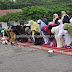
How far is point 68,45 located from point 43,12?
54.2ft

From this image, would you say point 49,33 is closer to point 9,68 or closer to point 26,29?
point 26,29

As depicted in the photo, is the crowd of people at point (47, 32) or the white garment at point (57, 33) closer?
the crowd of people at point (47, 32)

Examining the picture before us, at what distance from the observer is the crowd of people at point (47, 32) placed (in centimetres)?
696

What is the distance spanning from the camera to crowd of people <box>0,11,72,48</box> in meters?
6.96

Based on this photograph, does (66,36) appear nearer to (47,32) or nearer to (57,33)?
(57,33)

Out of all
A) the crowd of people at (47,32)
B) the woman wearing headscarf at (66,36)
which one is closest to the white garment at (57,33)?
the crowd of people at (47,32)

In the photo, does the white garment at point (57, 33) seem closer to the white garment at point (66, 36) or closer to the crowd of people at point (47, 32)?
the crowd of people at point (47, 32)

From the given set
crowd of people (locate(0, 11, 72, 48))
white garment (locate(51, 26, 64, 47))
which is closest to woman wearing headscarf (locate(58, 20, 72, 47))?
crowd of people (locate(0, 11, 72, 48))

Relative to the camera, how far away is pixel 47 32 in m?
8.02

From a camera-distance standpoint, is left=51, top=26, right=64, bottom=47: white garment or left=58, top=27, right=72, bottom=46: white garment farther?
left=51, top=26, right=64, bottom=47: white garment

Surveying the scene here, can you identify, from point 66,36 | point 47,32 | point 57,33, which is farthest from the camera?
point 47,32

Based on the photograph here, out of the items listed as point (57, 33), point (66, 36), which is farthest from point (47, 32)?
point (66, 36)

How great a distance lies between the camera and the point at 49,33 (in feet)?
25.7

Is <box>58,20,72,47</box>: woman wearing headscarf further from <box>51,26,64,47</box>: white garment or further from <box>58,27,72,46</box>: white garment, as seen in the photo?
<box>51,26,64,47</box>: white garment
